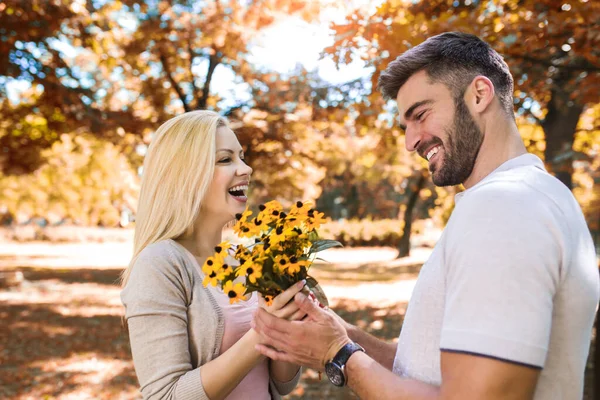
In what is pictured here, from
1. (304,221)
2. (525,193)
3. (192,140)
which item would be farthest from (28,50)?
(525,193)

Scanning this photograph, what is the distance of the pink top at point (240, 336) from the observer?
2375mm

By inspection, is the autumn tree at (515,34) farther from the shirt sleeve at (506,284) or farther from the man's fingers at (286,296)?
the shirt sleeve at (506,284)

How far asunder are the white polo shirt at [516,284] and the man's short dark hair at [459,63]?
0.36m

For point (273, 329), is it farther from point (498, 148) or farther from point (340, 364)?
point (498, 148)

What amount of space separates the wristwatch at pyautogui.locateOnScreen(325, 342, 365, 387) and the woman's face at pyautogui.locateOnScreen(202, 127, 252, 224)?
1143 millimetres

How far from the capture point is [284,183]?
21141mm

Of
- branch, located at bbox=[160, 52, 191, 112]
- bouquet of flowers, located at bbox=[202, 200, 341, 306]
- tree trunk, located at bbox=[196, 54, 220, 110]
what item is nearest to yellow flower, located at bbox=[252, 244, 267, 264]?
bouquet of flowers, located at bbox=[202, 200, 341, 306]

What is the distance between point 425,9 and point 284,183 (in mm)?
15496

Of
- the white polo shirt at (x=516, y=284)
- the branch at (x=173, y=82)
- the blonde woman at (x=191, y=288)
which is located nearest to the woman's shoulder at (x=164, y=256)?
the blonde woman at (x=191, y=288)

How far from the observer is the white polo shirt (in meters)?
1.32

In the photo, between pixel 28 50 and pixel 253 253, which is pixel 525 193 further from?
pixel 28 50

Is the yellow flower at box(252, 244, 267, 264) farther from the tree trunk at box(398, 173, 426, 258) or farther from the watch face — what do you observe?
the tree trunk at box(398, 173, 426, 258)

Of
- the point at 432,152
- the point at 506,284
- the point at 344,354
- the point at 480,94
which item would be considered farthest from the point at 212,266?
the point at 480,94

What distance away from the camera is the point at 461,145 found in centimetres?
184
